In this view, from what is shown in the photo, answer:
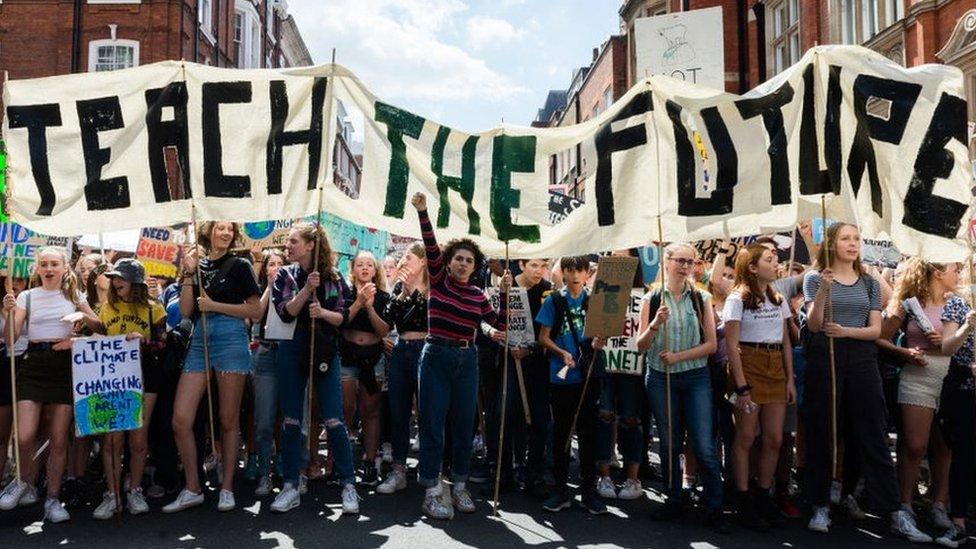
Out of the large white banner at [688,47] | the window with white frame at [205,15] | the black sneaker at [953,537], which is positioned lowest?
the black sneaker at [953,537]

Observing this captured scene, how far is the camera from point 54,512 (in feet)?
17.3

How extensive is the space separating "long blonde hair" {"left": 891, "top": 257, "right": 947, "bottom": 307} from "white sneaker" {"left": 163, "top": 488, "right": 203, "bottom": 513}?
5227mm

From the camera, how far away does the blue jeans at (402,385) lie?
627 cm

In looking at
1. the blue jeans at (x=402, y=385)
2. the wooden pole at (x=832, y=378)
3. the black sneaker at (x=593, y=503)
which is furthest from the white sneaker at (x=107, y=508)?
the wooden pole at (x=832, y=378)

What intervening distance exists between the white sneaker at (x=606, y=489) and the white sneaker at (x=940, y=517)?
7.29 ft

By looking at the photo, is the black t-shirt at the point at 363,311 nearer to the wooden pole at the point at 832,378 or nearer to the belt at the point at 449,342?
the belt at the point at 449,342

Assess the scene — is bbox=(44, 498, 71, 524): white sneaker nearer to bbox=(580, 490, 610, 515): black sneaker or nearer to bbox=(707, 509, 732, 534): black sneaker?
bbox=(580, 490, 610, 515): black sneaker

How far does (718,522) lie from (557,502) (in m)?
1.16

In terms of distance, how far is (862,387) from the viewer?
5125 mm

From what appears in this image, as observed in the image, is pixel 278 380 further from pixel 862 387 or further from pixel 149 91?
pixel 862 387

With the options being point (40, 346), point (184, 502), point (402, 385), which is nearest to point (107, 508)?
point (184, 502)

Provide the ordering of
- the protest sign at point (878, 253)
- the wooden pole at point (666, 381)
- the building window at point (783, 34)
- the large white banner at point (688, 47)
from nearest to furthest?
1. the wooden pole at point (666, 381)
2. the protest sign at point (878, 253)
3. the large white banner at point (688, 47)
4. the building window at point (783, 34)

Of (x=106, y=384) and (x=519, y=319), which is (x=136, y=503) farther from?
(x=519, y=319)

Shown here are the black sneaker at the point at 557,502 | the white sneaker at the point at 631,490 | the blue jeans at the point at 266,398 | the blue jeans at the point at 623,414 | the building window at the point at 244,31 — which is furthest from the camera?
the building window at the point at 244,31
